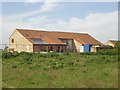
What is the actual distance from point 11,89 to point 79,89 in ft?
7.84

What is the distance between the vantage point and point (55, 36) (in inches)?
2363

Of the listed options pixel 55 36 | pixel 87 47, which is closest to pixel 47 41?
pixel 55 36

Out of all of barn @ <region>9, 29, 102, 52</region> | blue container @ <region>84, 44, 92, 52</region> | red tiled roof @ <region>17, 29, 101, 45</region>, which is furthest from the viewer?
blue container @ <region>84, 44, 92, 52</region>

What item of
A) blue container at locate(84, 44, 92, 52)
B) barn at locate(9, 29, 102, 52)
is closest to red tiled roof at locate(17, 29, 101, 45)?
barn at locate(9, 29, 102, 52)

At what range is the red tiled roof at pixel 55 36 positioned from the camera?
2196 inches

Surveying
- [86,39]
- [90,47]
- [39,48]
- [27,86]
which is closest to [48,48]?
[39,48]

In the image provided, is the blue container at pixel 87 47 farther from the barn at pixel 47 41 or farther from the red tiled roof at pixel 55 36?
the red tiled roof at pixel 55 36

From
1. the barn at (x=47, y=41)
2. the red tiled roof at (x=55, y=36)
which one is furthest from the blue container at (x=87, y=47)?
the red tiled roof at (x=55, y=36)

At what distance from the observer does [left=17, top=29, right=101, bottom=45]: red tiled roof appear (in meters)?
55.8

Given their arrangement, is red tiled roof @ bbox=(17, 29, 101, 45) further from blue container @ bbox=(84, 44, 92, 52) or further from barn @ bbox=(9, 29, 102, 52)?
blue container @ bbox=(84, 44, 92, 52)

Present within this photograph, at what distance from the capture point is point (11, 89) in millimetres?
10227

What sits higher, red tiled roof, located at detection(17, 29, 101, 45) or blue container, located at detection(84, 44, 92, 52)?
red tiled roof, located at detection(17, 29, 101, 45)

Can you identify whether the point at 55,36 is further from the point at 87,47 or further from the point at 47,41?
the point at 87,47

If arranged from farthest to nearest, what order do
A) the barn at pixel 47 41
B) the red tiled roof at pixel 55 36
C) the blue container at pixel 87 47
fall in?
the blue container at pixel 87 47, the red tiled roof at pixel 55 36, the barn at pixel 47 41
